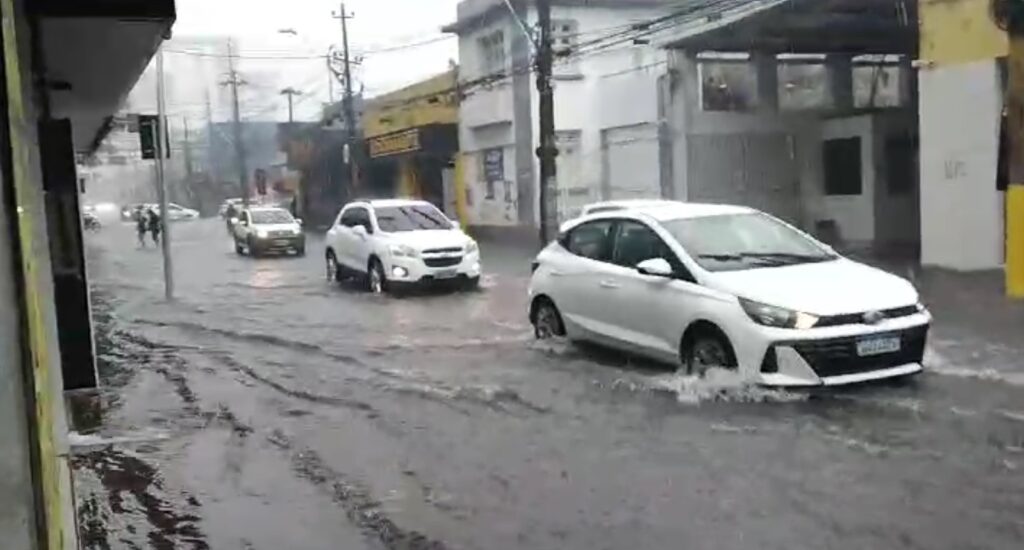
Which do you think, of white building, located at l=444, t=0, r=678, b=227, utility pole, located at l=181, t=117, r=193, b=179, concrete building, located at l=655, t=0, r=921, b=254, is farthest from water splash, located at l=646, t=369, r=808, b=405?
utility pole, located at l=181, t=117, r=193, b=179

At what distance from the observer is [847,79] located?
102 ft

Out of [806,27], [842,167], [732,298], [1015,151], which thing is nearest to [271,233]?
[842,167]

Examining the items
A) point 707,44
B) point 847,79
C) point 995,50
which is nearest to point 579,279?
point 995,50

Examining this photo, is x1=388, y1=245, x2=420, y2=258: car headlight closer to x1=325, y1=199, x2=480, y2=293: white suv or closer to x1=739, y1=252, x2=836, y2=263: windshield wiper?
x1=325, y1=199, x2=480, y2=293: white suv

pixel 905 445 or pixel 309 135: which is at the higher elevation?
pixel 309 135

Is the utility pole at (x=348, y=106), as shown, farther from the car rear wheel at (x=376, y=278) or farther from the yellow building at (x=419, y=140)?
the car rear wheel at (x=376, y=278)

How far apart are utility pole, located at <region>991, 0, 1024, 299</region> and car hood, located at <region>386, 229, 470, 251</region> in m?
9.14

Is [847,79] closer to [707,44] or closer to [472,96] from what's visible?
[707,44]

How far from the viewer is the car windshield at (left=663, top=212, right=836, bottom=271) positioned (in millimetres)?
9898

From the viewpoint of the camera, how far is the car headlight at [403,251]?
20.2 metres

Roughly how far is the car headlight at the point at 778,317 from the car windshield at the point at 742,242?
0.82 metres

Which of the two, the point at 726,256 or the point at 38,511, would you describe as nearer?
the point at 38,511

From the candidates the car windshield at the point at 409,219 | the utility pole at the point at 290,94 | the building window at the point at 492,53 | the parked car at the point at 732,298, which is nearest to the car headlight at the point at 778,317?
the parked car at the point at 732,298

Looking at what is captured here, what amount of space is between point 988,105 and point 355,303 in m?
10.7
